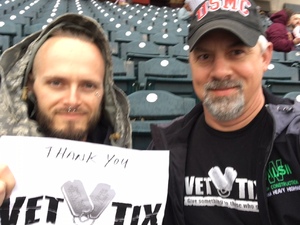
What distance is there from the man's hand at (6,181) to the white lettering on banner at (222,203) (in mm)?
595

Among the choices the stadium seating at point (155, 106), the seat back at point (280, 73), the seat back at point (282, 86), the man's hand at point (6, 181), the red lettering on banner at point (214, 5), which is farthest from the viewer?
the seat back at point (280, 73)

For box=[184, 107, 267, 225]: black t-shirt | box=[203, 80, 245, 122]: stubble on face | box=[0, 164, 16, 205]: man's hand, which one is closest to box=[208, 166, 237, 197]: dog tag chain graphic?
box=[184, 107, 267, 225]: black t-shirt

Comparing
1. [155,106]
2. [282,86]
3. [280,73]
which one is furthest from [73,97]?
[280,73]

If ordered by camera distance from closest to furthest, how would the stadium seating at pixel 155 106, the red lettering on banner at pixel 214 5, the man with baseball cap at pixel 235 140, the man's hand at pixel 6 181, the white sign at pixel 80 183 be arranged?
the man's hand at pixel 6 181 < the white sign at pixel 80 183 < the man with baseball cap at pixel 235 140 < the red lettering on banner at pixel 214 5 < the stadium seating at pixel 155 106

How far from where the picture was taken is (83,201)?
3.18ft

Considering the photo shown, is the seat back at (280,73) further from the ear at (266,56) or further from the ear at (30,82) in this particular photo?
the ear at (30,82)

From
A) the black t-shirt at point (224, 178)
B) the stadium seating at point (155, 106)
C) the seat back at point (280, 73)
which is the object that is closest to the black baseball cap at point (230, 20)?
the black t-shirt at point (224, 178)

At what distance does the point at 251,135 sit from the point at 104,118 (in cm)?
57

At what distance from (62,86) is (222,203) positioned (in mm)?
678

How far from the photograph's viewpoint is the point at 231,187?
1149 mm

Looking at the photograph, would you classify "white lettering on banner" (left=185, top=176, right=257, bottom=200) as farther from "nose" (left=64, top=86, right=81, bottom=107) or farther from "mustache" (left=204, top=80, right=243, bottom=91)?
"nose" (left=64, top=86, right=81, bottom=107)

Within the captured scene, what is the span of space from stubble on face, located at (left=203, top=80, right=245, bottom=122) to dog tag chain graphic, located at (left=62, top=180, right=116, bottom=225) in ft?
1.53

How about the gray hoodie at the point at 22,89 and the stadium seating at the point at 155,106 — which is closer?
the gray hoodie at the point at 22,89

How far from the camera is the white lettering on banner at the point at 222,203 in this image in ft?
3.66
